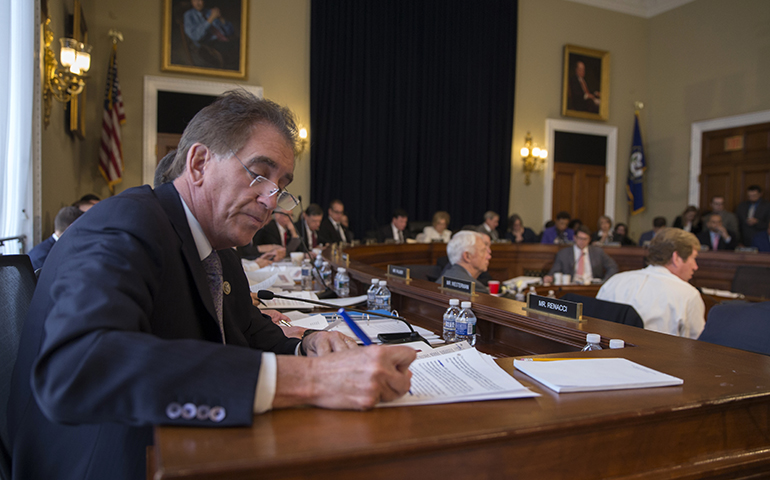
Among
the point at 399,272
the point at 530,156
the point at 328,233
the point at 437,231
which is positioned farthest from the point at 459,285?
the point at 530,156

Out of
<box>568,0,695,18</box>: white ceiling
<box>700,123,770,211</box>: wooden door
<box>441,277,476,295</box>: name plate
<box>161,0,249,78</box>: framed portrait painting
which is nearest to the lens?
<box>441,277,476,295</box>: name plate

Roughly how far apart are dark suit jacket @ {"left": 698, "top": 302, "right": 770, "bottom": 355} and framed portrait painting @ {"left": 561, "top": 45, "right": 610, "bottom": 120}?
8773mm

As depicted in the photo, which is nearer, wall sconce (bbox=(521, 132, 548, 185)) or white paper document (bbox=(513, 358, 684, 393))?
white paper document (bbox=(513, 358, 684, 393))

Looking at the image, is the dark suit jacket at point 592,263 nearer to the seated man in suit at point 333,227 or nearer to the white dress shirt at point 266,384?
the seated man in suit at point 333,227

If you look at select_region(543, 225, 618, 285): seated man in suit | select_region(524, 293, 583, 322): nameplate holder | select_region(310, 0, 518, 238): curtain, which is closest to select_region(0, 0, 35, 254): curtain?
select_region(524, 293, 583, 322): nameplate holder

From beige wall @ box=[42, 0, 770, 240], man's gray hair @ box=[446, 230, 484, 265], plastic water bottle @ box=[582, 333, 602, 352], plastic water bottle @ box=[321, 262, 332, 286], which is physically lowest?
plastic water bottle @ box=[321, 262, 332, 286]

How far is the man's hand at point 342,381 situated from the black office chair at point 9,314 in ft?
2.42

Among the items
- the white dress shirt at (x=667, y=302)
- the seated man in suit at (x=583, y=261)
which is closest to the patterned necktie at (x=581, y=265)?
the seated man in suit at (x=583, y=261)

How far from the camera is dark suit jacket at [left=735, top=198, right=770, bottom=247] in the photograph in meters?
8.54

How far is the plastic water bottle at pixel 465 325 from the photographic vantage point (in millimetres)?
1848

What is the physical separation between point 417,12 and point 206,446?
9535 millimetres

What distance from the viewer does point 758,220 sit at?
8.60 meters

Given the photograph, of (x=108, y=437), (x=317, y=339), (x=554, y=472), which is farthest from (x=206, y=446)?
(x=317, y=339)

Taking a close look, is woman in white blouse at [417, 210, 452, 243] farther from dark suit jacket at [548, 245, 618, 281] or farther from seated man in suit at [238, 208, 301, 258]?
seated man in suit at [238, 208, 301, 258]
